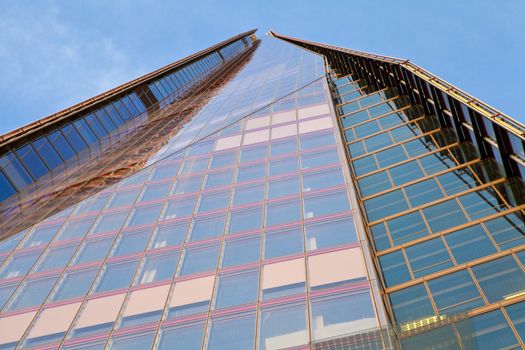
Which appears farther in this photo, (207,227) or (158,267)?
(207,227)

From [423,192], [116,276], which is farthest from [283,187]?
[116,276]

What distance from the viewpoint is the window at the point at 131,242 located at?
24844mm

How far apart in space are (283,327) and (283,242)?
17.1 ft

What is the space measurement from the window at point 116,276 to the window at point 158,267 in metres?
0.51

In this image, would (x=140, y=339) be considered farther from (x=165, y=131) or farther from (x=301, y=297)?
(x=165, y=131)

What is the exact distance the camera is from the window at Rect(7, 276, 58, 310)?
74.2 ft

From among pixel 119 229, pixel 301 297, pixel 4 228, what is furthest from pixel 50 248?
pixel 301 297

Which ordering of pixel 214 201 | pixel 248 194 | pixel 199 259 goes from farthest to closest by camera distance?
pixel 214 201 → pixel 248 194 → pixel 199 259

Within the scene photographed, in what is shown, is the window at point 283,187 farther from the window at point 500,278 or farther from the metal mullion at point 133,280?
the window at point 500,278

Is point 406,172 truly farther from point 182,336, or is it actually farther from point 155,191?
point 155,191

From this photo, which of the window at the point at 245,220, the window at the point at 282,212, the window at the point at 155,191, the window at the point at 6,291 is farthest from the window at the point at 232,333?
the window at the point at 155,191

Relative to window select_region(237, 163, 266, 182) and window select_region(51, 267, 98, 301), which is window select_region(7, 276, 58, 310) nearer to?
window select_region(51, 267, 98, 301)

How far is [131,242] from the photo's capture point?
25609 millimetres

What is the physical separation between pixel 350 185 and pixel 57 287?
1284cm
